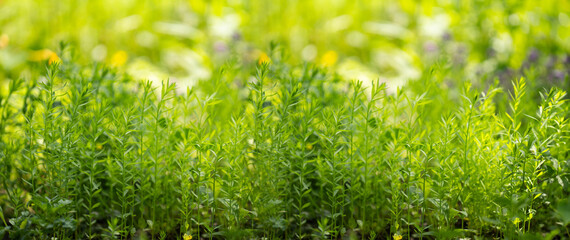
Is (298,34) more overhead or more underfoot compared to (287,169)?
more overhead

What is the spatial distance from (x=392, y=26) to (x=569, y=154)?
3.20 metres

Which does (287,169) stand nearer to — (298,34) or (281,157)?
(281,157)

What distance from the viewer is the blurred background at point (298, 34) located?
4406mm

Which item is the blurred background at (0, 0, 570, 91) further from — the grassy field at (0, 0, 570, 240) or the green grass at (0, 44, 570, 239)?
the green grass at (0, 44, 570, 239)

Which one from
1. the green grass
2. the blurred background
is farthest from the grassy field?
the blurred background

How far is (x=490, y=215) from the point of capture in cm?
224

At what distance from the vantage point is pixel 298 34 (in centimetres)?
543

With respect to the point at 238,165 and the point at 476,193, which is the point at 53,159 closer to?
the point at 238,165

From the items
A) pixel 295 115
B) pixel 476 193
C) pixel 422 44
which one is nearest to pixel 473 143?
Answer: pixel 476 193

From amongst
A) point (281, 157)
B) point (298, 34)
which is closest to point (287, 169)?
point (281, 157)

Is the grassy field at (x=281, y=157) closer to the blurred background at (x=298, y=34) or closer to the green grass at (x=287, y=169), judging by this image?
the green grass at (x=287, y=169)

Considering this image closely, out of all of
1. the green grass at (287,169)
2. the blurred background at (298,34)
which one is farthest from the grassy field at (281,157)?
the blurred background at (298,34)

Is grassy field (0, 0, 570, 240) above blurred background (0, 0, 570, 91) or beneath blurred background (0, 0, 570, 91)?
beneath

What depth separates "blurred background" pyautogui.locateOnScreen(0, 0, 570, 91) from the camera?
4406mm
